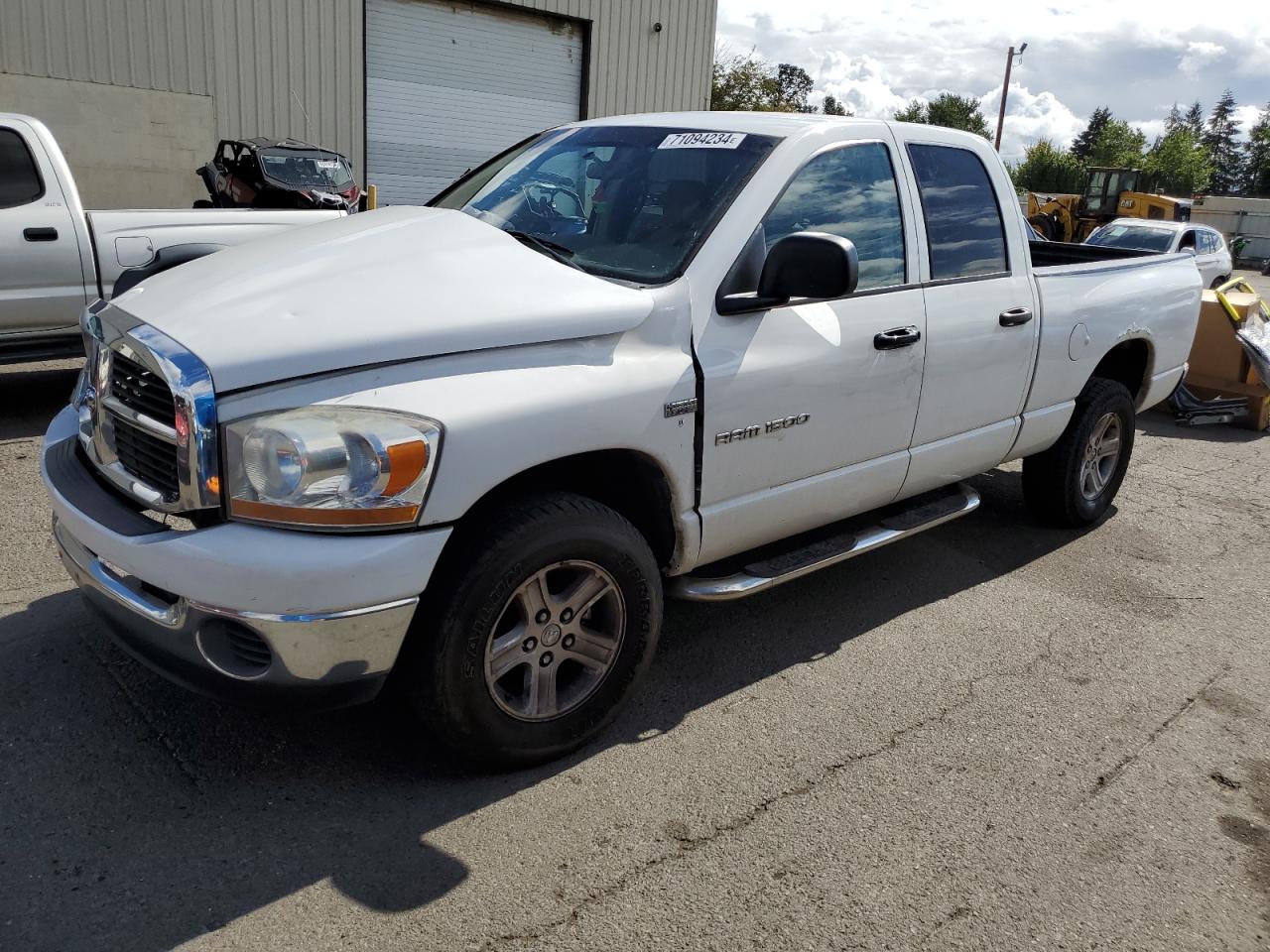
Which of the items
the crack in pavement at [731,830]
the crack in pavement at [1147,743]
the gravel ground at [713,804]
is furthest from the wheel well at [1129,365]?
the crack in pavement at [731,830]

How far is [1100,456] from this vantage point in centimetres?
570

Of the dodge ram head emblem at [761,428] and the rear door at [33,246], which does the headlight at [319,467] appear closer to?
the dodge ram head emblem at [761,428]

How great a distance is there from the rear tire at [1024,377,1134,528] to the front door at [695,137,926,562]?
1656mm

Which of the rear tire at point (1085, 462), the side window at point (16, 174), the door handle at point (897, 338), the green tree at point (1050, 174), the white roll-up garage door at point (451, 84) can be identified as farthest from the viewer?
the green tree at point (1050, 174)

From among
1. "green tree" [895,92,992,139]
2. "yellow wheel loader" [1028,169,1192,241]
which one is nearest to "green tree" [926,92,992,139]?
"green tree" [895,92,992,139]

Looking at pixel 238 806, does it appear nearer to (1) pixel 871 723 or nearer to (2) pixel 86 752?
(2) pixel 86 752

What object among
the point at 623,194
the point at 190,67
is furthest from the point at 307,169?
the point at 623,194

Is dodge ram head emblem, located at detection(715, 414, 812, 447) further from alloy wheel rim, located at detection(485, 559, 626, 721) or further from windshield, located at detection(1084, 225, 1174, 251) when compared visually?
windshield, located at detection(1084, 225, 1174, 251)

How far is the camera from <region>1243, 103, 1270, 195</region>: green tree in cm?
7959

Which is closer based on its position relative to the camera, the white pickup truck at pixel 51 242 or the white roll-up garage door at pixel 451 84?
the white pickup truck at pixel 51 242

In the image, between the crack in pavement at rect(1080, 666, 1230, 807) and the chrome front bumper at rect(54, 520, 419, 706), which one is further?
the crack in pavement at rect(1080, 666, 1230, 807)

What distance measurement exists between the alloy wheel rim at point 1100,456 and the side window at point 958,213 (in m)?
1.42

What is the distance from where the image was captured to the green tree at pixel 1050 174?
68438 millimetres

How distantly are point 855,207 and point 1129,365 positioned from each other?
2.75 metres
